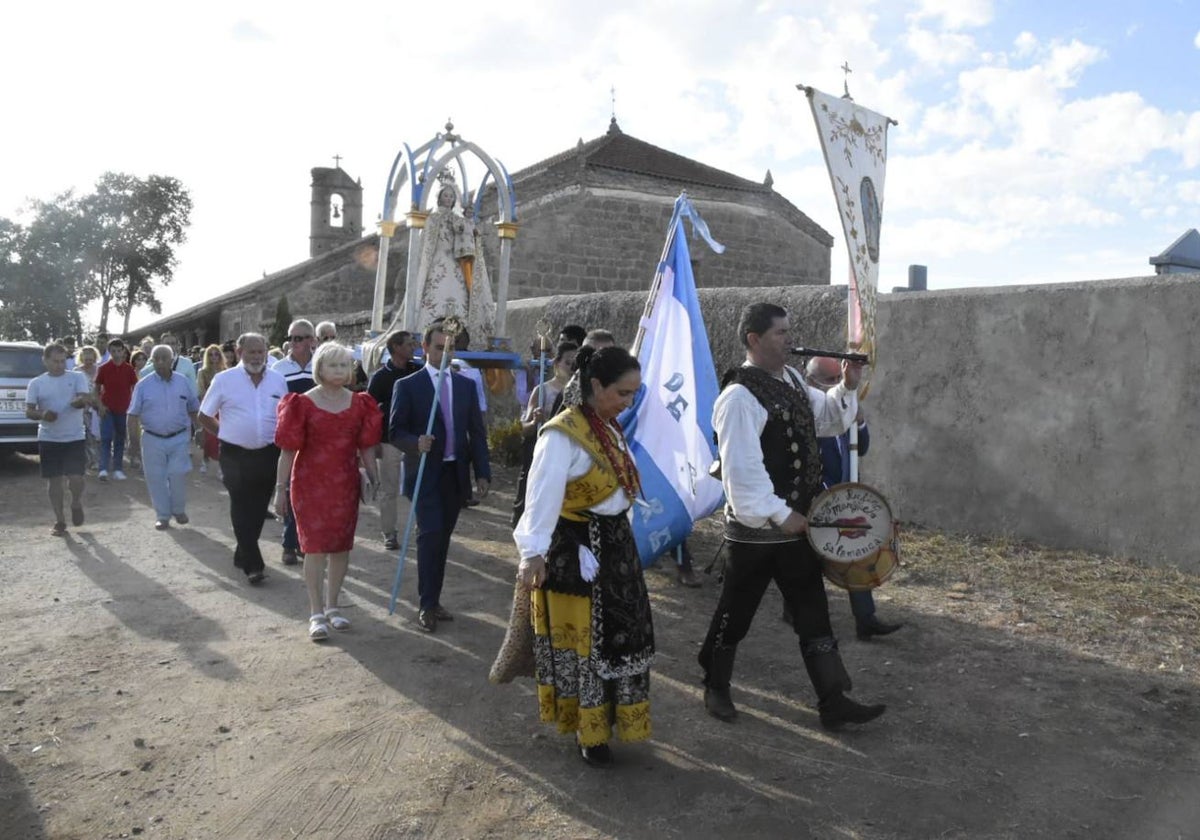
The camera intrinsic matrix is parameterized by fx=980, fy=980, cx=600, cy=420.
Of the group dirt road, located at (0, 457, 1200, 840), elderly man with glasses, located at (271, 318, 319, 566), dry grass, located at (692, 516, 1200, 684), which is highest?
elderly man with glasses, located at (271, 318, 319, 566)

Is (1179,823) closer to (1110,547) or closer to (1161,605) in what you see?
(1161,605)

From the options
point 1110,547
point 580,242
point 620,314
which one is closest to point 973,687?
point 1110,547

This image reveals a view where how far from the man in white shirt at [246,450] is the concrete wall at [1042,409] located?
446cm

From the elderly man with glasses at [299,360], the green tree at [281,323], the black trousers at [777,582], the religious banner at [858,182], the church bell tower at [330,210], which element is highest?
the church bell tower at [330,210]

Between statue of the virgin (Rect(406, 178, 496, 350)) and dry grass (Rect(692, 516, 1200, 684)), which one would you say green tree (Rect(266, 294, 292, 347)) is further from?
dry grass (Rect(692, 516, 1200, 684))

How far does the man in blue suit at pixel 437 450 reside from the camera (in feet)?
19.1

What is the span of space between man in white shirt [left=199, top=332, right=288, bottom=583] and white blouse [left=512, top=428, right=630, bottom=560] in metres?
3.73

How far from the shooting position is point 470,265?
461 inches

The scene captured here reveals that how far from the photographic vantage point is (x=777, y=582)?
4215 millimetres

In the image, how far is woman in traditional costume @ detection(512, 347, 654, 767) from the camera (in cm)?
382

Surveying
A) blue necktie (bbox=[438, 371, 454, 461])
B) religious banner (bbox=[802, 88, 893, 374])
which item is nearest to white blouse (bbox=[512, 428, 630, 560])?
religious banner (bbox=[802, 88, 893, 374])

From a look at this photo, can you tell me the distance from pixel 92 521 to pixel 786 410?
26.0 feet

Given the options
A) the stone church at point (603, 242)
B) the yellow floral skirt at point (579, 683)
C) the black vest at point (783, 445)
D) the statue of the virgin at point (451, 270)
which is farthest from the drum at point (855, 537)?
the stone church at point (603, 242)

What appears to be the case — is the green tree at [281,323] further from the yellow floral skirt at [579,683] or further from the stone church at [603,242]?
the yellow floral skirt at [579,683]
